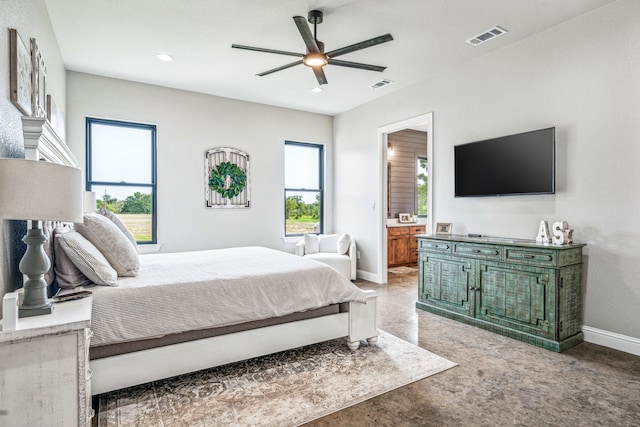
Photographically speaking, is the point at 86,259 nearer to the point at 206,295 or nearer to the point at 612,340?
the point at 206,295

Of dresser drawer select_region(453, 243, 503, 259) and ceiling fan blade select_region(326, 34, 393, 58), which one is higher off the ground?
ceiling fan blade select_region(326, 34, 393, 58)

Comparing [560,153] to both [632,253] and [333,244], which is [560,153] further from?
[333,244]

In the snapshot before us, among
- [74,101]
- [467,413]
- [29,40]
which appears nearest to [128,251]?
[29,40]

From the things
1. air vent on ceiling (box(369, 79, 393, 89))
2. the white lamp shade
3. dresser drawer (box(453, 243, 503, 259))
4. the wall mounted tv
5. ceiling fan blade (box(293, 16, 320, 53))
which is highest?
air vent on ceiling (box(369, 79, 393, 89))

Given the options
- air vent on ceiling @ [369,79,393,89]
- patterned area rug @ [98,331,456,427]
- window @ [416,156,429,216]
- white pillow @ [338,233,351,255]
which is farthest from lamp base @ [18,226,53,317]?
window @ [416,156,429,216]

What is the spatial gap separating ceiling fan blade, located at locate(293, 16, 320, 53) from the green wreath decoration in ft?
9.53

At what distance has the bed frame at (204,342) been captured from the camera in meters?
2.05

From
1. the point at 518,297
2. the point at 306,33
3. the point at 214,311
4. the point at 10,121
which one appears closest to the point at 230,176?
the point at 306,33

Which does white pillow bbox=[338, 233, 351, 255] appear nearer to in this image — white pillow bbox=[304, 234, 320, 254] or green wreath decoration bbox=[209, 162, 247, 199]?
white pillow bbox=[304, 234, 320, 254]

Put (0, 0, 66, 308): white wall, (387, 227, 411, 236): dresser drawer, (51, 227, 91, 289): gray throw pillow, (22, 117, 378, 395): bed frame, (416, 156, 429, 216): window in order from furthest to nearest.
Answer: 1. (416, 156, 429, 216): window
2. (387, 227, 411, 236): dresser drawer
3. (51, 227, 91, 289): gray throw pillow
4. (22, 117, 378, 395): bed frame
5. (0, 0, 66, 308): white wall

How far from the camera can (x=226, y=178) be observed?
5426 millimetres

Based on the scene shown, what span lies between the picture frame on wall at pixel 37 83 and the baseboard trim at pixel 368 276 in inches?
179

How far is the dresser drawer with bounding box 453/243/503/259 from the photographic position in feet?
10.9

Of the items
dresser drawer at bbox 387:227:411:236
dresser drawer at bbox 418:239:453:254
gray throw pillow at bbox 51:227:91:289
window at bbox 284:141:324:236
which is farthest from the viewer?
dresser drawer at bbox 387:227:411:236
